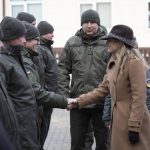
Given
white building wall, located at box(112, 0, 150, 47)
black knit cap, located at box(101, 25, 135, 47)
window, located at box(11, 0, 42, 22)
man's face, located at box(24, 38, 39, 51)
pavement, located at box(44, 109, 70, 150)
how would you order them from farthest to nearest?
window, located at box(11, 0, 42, 22) → white building wall, located at box(112, 0, 150, 47) → pavement, located at box(44, 109, 70, 150) → man's face, located at box(24, 38, 39, 51) → black knit cap, located at box(101, 25, 135, 47)

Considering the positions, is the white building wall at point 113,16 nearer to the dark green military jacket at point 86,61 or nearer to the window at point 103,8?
the window at point 103,8

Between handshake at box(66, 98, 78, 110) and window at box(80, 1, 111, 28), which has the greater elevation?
window at box(80, 1, 111, 28)

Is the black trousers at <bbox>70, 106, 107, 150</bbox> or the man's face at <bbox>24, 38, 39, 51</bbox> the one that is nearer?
the man's face at <bbox>24, 38, 39, 51</bbox>

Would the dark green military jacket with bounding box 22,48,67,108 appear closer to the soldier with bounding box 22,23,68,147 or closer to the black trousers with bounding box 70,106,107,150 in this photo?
the soldier with bounding box 22,23,68,147

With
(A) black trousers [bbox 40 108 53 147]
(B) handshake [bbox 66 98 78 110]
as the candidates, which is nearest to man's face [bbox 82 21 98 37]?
(B) handshake [bbox 66 98 78 110]

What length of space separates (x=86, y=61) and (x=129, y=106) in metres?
1.45

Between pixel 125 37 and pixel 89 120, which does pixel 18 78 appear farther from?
pixel 89 120

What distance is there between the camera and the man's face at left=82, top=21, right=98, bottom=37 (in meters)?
6.35

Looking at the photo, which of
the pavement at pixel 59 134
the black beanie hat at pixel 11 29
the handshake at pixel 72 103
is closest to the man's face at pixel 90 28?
the handshake at pixel 72 103

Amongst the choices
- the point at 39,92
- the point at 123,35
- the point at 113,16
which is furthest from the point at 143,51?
the point at 123,35

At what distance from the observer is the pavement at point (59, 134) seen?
839cm

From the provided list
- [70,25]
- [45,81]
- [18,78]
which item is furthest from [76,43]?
[70,25]

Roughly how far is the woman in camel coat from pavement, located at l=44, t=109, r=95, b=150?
10.3ft

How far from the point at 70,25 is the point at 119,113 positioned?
1578 centimetres
